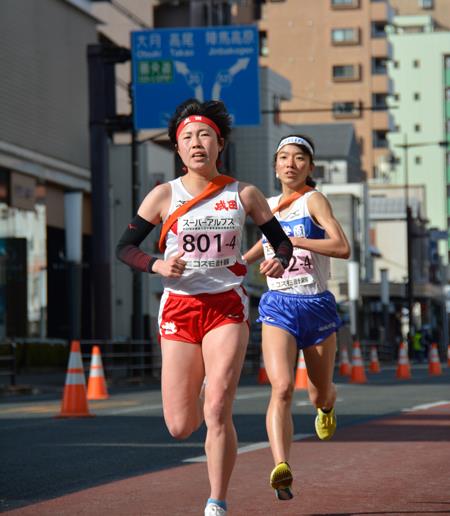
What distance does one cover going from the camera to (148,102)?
114 ft

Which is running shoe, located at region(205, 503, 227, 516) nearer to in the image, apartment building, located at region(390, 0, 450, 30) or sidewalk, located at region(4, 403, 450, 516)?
sidewalk, located at region(4, 403, 450, 516)

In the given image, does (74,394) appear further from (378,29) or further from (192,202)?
(378,29)

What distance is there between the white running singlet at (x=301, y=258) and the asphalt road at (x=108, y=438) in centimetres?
167

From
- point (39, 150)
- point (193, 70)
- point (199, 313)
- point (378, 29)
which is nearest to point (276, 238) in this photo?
point (199, 313)

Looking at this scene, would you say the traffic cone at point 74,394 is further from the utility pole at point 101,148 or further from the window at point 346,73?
the window at point 346,73

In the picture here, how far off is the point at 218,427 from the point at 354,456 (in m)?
4.17

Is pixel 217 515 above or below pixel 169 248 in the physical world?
below

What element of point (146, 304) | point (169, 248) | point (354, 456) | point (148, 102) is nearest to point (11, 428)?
point (354, 456)

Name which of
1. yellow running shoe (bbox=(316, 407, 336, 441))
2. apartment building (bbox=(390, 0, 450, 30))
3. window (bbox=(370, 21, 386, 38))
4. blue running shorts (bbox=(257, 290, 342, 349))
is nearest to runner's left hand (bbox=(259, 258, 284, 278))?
blue running shorts (bbox=(257, 290, 342, 349))

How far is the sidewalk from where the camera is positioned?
7.73 meters

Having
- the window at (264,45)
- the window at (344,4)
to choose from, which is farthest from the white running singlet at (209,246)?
the window at (344,4)

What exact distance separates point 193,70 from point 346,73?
77655 mm

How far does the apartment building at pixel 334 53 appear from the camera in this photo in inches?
4316

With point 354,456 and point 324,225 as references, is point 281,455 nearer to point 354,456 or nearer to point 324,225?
point 324,225
